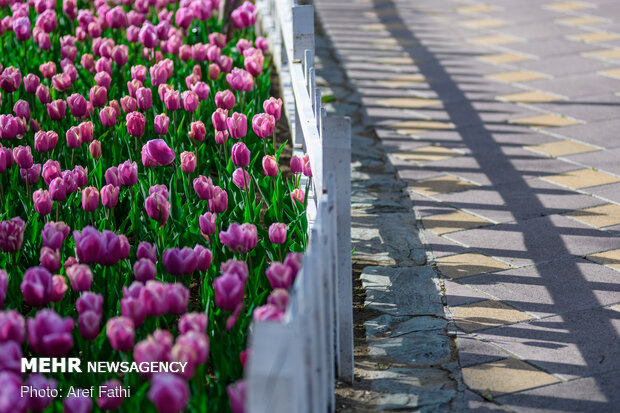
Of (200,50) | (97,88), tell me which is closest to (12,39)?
(200,50)

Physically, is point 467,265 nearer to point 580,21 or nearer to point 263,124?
point 263,124

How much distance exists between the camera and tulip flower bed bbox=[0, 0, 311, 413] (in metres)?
2.13

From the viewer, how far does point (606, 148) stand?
16.6 ft

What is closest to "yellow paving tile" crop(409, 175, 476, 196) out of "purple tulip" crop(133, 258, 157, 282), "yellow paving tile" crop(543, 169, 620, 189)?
"yellow paving tile" crop(543, 169, 620, 189)

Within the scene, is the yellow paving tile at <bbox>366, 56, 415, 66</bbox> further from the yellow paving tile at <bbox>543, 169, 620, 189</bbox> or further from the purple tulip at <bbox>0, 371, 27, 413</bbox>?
the purple tulip at <bbox>0, 371, 27, 413</bbox>

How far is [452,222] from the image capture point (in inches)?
165

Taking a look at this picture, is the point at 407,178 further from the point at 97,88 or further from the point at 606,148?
the point at 97,88

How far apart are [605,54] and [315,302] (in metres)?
5.53

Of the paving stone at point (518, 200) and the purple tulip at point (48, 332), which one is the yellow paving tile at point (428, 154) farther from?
the purple tulip at point (48, 332)

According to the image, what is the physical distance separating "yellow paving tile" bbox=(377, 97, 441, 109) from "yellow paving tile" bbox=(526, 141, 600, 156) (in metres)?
1.13

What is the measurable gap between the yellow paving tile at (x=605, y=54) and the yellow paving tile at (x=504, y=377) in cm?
460

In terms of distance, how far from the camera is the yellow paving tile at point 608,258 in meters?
3.67

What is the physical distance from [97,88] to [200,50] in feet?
2.88

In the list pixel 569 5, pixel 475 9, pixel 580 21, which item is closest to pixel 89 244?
pixel 580 21
